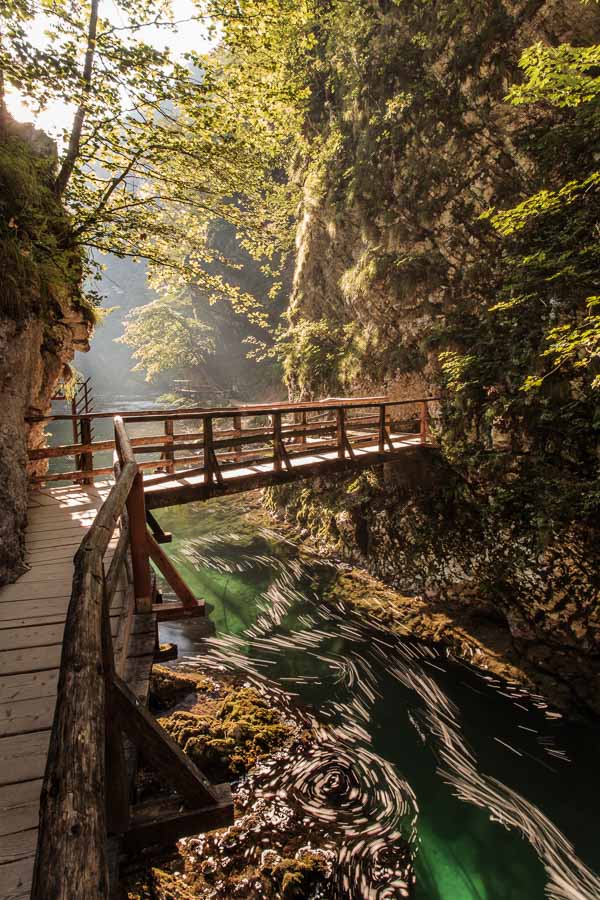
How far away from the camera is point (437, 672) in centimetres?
733

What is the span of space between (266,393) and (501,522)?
23742 mm

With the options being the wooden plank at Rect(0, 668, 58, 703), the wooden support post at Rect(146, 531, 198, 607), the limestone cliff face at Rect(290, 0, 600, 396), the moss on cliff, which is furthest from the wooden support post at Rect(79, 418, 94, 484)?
the limestone cliff face at Rect(290, 0, 600, 396)

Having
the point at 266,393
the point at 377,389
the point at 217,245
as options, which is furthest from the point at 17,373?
the point at 217,245

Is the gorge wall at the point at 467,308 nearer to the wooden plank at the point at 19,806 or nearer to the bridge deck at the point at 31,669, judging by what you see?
the bridge deck at the point at 31,669

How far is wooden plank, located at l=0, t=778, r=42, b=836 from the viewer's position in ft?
6.16

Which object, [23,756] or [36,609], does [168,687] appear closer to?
[36,609]

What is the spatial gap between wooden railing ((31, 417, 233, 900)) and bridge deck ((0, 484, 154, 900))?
1.15 feet

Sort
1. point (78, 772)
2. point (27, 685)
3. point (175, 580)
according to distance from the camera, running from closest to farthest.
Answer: point (78, 772)
point (27, 685)
point (175, 580)

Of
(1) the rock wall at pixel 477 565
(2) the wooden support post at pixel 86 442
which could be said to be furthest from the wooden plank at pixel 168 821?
(2) the wooden support post at pixel 86 442

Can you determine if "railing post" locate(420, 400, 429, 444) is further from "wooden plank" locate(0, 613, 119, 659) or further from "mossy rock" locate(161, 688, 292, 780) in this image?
"wooden plank" locate(0, 613, 119, 659)

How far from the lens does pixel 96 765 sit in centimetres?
125

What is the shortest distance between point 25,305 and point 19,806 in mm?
6252

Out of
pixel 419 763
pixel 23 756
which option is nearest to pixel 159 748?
pixel 23 756

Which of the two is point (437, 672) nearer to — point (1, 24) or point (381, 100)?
point (1, 24)
